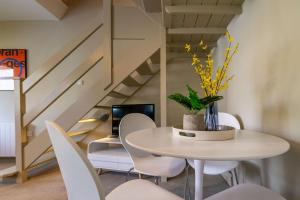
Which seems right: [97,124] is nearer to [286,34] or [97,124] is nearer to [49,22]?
[49,22]

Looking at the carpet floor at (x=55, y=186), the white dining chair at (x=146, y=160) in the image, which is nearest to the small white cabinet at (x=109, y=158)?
the carpet floor at (x=55, y=186)

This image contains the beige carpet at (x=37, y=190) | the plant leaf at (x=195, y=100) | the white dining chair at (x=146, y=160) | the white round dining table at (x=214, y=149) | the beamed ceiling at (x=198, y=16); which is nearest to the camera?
the white round dining table at (x=214, y=149)

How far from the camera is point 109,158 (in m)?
2.90

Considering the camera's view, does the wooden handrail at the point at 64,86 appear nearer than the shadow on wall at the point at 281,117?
No

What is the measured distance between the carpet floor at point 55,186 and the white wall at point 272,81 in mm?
601

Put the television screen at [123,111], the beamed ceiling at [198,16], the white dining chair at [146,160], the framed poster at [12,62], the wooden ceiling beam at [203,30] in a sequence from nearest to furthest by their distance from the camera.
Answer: the white dining chair at [146,160], the beamed ceiling at [198,16], the wooden ceiling beam at [203,30], the television screen at [123,111], the framed poster at [12,62]

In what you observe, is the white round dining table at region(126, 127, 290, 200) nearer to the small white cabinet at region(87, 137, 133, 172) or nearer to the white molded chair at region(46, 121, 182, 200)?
the white molded chair at region(46, 121, 182, 200)

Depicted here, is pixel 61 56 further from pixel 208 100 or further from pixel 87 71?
pixel 208 100

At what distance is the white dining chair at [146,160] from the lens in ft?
5.38

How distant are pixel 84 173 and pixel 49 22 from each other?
4032mm

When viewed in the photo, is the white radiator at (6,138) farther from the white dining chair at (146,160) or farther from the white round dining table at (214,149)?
the white round dining table at (214,149)

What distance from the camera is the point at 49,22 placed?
13.2 ft

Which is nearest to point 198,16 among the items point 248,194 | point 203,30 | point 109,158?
point 203,30

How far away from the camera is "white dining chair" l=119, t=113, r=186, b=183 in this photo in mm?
1640
